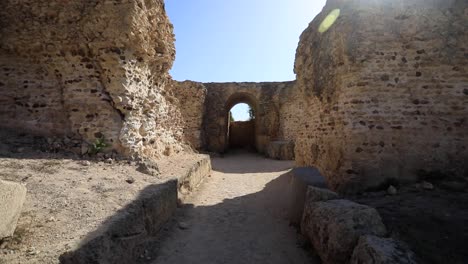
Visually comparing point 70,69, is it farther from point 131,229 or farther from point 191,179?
point 131,229

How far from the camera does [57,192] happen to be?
3271 mm

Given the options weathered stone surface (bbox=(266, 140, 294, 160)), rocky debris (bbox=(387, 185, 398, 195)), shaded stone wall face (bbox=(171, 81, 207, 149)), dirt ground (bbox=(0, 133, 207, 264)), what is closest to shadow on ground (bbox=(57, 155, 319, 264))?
dirt ground (bbox=(0, 133, 207, 264))

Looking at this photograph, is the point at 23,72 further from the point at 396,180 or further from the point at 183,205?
the point at 396,180

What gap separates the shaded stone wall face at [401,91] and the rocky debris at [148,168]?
11.6 ft

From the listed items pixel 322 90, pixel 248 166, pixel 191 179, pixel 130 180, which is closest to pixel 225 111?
pixel 248 166

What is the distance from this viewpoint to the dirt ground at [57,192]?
231cm

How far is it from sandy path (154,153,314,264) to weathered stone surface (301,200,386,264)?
482mm

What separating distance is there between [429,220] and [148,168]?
442 centimetres

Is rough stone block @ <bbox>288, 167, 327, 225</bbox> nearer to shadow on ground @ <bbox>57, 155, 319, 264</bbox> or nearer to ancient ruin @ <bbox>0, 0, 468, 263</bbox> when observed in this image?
ancient ruin @ <bbox>0, 0, 468, 263</bbox>

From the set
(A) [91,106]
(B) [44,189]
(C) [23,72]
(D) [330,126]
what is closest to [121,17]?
(A) [91,106]

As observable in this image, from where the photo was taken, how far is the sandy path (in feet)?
11.3

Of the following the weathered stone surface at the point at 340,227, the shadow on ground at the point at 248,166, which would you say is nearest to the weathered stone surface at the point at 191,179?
the shadow on ground at the point at 248,166

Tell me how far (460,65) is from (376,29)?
164 centimetres

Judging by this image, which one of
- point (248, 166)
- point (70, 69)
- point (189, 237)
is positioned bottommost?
point (248, 166)
